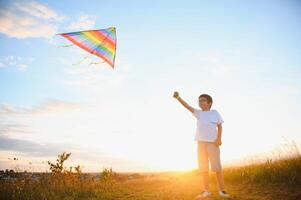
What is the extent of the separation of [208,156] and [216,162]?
0.82 ft

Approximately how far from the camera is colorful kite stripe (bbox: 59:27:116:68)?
8312 millimetres

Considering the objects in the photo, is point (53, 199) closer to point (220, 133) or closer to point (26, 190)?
point (26, 190)

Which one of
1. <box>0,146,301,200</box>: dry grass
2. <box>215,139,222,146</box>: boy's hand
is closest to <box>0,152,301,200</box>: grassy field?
<box>0,146,301,200</box>: dry grass

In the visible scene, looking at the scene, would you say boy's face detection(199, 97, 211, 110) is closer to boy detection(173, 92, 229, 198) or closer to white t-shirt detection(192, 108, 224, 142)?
boy detection(173, 92, 229, 198)

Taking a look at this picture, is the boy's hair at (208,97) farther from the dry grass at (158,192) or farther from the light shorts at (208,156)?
the dry grass at (158,192)

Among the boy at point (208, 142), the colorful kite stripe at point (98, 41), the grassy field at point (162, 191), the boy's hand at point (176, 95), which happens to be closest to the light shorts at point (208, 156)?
the boy at point (208, 142)

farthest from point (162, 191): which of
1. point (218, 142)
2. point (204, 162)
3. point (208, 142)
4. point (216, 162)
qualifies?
point (218, 142)

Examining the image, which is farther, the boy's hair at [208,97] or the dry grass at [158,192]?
the boy's hair at [208,97]

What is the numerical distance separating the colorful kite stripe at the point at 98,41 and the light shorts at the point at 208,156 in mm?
3293

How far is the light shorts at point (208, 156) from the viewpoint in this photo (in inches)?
271

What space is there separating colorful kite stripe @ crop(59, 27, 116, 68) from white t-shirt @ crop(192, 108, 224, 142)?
2.86 metres

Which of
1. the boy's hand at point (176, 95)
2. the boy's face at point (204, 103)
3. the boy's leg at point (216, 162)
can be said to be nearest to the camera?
the boy's leg at point (216, 162)

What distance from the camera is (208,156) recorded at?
23.2 ft

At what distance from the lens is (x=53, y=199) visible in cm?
687
